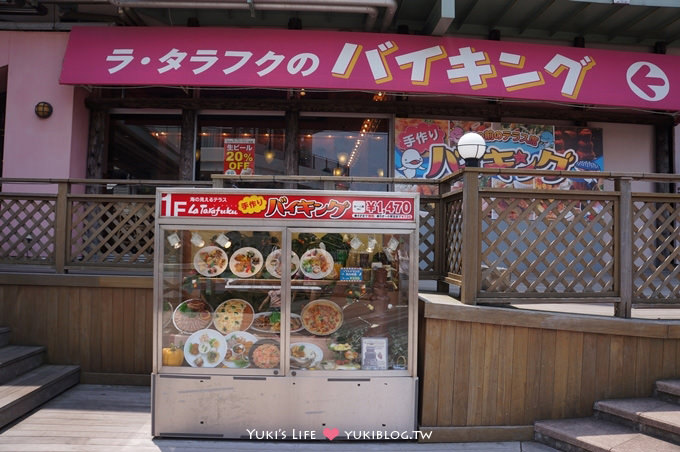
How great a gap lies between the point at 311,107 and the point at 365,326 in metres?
4.79

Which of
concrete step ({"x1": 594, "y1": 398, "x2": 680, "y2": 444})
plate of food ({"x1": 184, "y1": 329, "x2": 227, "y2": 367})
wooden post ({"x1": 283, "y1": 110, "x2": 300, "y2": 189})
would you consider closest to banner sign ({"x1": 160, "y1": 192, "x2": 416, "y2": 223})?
plate of food ({"x1": 184, "y1": 329, "x2": 227, "y2": 367})

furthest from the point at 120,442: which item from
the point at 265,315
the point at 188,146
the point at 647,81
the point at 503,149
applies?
the point at 647,81

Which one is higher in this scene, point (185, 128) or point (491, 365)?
point (185, 128)

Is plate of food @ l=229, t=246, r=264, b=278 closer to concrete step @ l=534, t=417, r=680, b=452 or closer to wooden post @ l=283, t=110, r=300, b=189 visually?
concrete step @ l=534, t=417, r=680, b=452

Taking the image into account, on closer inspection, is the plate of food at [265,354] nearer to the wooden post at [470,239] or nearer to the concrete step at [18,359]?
the wooden post at [470,239]

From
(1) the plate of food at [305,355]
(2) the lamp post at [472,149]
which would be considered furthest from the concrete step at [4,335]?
(2) the lamp post at [472,149]

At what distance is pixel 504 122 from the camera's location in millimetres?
8094

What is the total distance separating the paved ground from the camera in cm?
380

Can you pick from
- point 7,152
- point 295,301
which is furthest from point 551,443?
point 7,152

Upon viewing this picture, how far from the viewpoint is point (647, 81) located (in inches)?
285

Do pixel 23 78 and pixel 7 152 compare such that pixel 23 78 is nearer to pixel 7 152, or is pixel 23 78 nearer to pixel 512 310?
pixel 7 152

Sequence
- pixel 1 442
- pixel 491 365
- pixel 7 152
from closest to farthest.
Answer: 1. pixel 1 442
2. pixel 491 365
3. pixel 7 152

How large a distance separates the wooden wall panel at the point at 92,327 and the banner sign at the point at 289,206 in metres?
1.99

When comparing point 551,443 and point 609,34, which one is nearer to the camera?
point 551,443
